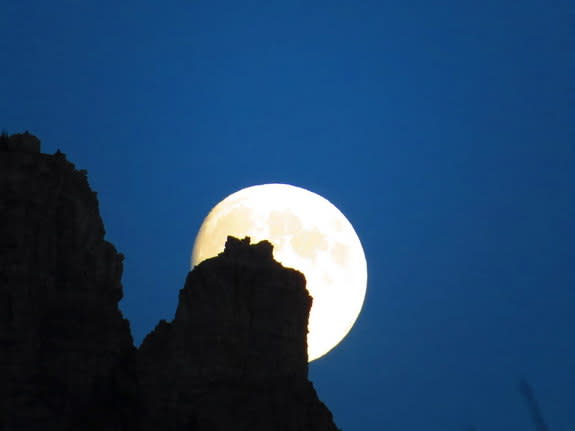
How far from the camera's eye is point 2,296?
118 feet

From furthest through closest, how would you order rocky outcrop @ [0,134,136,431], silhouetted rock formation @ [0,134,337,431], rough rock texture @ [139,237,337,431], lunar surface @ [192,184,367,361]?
lunar surface @ [192,184,367,361], rough rock texture @ [139,237,337,431], silhouetted rock formation @ [0,134,337,431], rocky outcrop @ [0,134,136,431]

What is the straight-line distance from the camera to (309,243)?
198 feet

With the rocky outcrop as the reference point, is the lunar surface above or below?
above

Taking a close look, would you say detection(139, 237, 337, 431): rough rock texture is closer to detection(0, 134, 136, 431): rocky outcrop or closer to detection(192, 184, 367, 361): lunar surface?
detection(0, 134, 136, 431): rocky outcrop

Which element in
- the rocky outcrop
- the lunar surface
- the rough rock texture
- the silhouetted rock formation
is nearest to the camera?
the rocky outcrop

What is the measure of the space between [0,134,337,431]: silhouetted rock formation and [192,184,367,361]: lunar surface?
15270 mm

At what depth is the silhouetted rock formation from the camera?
36.3 meters

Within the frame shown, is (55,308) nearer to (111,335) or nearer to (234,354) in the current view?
(111,335)

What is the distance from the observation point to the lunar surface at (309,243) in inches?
2351

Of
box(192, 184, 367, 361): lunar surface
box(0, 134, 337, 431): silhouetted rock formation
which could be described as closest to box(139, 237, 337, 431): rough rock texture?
box(0, 134, 337, 431): silhouetted rock formation

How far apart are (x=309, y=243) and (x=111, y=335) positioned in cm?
2441

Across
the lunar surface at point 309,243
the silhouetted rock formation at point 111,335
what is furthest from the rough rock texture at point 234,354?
the lunar surface at point 309,243

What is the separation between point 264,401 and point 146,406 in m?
6.23

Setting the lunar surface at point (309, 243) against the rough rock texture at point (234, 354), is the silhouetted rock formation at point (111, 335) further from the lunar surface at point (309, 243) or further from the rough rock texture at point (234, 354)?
the lunar surface at point (309, 243)
